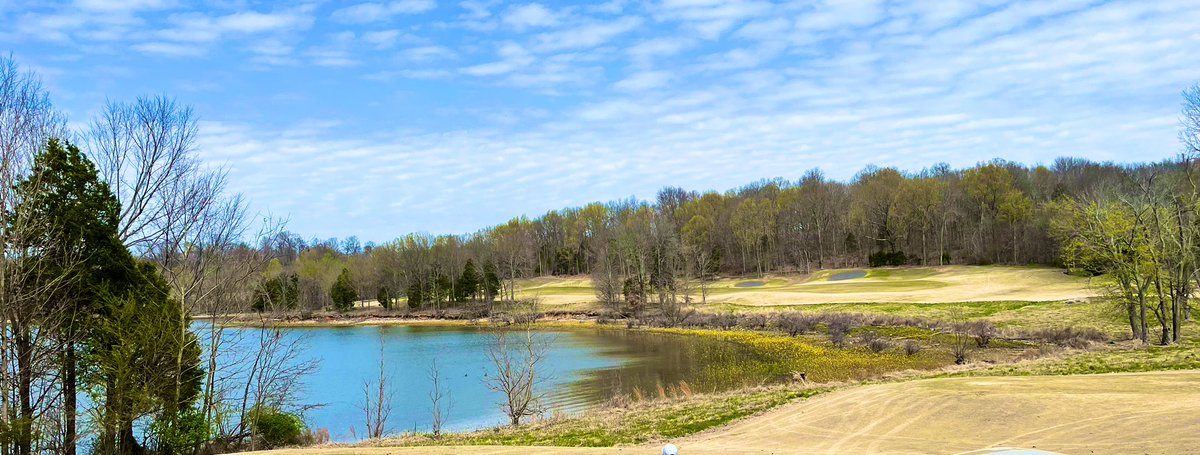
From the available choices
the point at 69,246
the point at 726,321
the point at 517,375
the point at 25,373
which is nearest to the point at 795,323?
the point at 726,321

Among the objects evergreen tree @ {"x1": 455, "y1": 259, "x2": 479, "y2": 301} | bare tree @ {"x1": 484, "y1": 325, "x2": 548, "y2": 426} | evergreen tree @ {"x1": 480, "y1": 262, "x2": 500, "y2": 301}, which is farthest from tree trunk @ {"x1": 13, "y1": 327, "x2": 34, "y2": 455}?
evergreen tree @ {"x1": 455, "y1": 259, "x2": 479, "y2": 301}

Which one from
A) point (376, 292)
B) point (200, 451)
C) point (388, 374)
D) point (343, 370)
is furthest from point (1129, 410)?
point (376, 292)

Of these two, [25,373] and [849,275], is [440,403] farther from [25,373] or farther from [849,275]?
[849,275]

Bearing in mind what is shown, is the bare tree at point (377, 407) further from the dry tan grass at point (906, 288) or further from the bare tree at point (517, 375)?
the dry tan grass at point (906, 288)

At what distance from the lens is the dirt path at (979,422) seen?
1298 cm

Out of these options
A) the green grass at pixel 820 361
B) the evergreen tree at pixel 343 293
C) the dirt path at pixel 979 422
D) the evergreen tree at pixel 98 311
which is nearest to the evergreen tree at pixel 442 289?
the evergreen tree at pixel 343 293

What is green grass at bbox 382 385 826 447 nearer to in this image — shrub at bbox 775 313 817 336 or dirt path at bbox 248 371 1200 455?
dirt path at bbox 248 371 1200 455

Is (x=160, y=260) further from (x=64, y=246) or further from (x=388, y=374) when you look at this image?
(x=388, y=374)

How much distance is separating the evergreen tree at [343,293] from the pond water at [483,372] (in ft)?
94.5

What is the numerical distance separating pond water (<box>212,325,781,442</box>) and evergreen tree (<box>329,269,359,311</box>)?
94.5ft

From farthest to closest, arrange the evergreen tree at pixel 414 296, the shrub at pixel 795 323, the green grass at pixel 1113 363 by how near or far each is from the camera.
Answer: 1. the evergreen tree at pixel 414 296
2. the shrub at pixel 795 323
3. the green grass at pixel 1113 363

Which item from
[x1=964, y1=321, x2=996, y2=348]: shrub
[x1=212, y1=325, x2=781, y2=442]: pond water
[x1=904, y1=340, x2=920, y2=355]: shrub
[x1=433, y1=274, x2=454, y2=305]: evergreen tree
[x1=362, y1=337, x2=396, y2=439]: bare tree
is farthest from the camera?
[x1=433, y1=274, x2=454, y2=305]: evergreen tree

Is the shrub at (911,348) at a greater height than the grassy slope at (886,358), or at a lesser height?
lesser

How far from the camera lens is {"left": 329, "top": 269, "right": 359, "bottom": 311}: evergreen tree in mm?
86312
